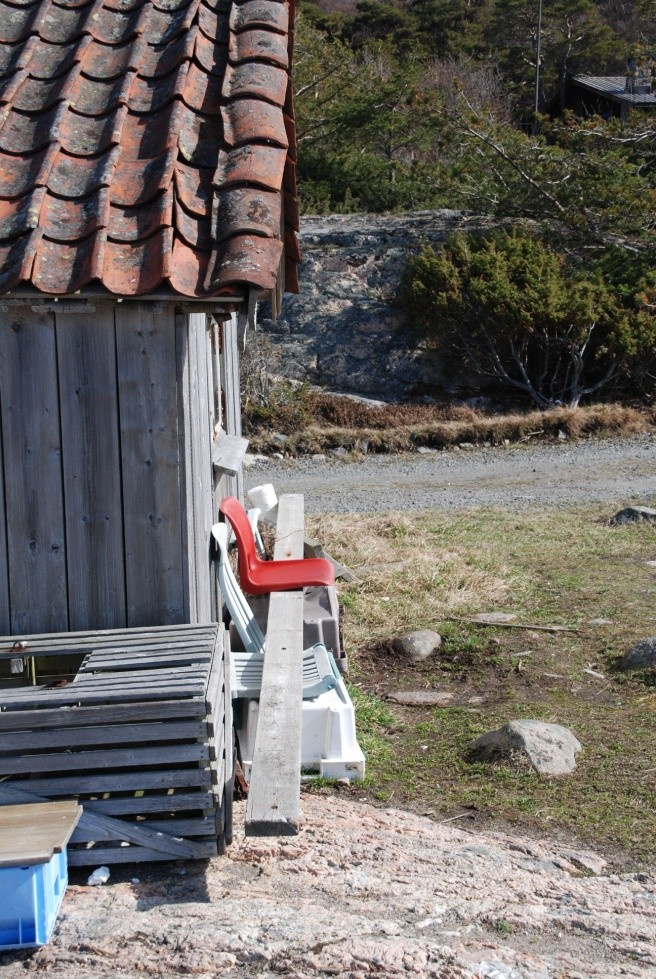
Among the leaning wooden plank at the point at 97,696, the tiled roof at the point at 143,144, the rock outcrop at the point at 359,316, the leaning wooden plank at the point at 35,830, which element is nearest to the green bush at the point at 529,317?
the rock outcrop at the point at 359,316

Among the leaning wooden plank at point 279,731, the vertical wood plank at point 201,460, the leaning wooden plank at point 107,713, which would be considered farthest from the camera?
the vertical wood plank at point 201,460

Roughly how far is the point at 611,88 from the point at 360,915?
3045 cm

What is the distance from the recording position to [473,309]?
15414 millimetres

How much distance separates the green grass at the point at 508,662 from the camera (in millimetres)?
4395

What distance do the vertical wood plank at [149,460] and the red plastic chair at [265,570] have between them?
5.15 ft

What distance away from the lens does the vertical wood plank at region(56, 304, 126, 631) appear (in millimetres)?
3801

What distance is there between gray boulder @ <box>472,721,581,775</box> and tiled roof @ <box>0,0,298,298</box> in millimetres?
2507

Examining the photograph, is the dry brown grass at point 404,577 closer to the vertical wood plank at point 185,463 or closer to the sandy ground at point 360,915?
the vertical wood plank at point 185,463

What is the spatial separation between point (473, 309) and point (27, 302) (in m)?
12.4

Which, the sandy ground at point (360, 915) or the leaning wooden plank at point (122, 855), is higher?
the leaning wooden plank at point (122, 855)

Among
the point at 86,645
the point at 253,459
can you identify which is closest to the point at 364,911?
the point at 86,645

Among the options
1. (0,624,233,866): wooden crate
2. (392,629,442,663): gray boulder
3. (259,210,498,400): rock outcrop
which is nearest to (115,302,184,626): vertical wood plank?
(0,624,233,866): wooden crate

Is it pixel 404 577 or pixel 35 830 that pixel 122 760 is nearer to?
pixel 35 830

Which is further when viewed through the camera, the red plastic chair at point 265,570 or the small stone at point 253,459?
the small stone at point 253,459
